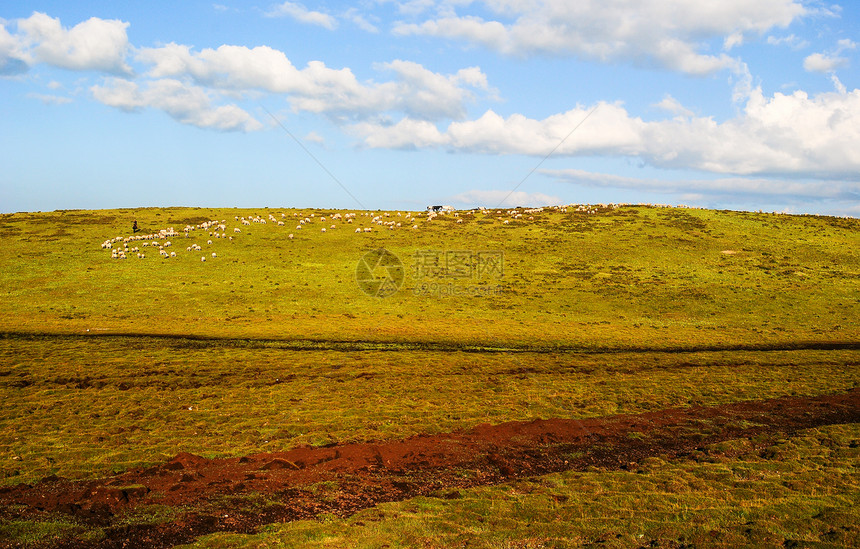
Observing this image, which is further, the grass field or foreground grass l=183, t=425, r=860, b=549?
the grass field

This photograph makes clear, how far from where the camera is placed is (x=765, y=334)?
44.2 meters

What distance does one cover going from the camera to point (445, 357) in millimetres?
35750

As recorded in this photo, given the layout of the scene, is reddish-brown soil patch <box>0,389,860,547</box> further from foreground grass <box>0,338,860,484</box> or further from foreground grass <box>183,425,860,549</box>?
foreground grass <box>0,338,860,484</box>

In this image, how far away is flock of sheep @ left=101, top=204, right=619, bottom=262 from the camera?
6919cm

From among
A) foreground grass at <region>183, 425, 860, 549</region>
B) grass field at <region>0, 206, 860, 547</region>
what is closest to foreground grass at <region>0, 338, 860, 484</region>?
grass field at <region>0, 206, 860, 547</region>

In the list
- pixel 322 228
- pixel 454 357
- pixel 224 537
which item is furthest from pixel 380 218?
pixel 224 537

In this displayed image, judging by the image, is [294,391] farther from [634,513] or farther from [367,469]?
[634,513]

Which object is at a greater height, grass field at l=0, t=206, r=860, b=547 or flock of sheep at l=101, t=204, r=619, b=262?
flock of sheep at l=101, t=204, r=619, b=262

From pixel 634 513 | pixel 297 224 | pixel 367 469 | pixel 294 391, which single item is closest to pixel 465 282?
pixel 294 391

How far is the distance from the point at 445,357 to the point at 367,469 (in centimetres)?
1805

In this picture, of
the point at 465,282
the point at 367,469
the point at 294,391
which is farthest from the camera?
the point at 465,282

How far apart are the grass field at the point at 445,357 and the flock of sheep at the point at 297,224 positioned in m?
1.81

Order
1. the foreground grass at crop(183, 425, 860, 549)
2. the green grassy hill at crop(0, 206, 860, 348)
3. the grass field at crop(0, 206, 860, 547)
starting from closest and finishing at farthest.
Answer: the foreground grass at crop(183, 425, 860, 549) → the grass field at crop(0, 206, 860, 547) → the green grassy hill at crop(0, 206, 860, 348)

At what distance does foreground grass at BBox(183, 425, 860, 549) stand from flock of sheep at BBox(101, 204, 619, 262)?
194 feet
